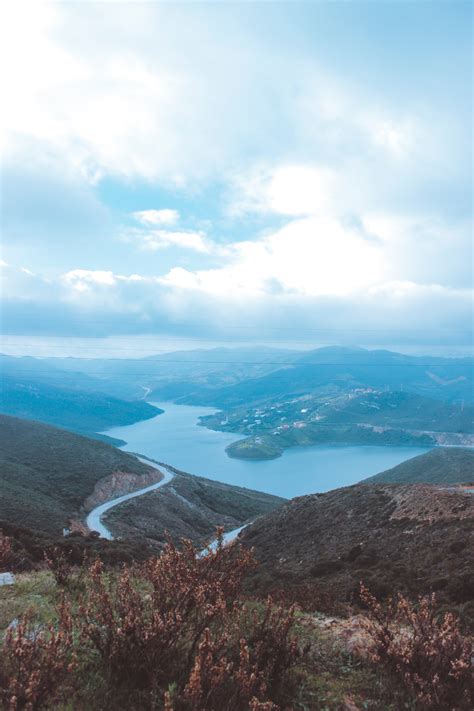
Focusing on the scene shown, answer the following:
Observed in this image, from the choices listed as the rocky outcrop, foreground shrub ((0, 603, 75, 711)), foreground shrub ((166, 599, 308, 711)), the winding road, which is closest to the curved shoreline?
the winding road

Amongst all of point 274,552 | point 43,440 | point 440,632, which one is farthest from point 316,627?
point 43,440

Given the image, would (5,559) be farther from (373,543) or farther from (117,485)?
(117,485)

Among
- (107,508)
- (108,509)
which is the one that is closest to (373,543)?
(108,509)

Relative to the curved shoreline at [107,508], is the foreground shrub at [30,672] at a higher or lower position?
higher

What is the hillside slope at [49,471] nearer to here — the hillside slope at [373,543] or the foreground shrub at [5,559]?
the hillside slope at [373,543]

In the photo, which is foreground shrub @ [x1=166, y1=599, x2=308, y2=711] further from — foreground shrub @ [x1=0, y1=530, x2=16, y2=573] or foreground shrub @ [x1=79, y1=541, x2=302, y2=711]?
foreground shrub @ [x1=0, y1=530, x2=16, y2=573]

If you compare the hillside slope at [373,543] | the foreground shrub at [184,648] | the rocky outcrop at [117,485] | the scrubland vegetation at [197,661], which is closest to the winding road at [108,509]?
the rocky outcrop at [117,485]
